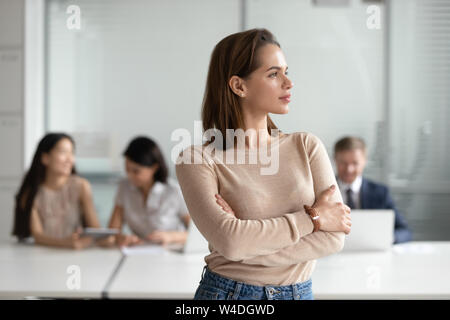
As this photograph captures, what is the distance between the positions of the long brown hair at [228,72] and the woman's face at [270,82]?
12mm

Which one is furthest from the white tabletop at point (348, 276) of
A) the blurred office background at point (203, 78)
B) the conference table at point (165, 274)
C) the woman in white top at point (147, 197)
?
the blurred office background at point (203, 78)

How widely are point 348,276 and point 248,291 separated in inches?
36.5

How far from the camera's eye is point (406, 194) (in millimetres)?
3814

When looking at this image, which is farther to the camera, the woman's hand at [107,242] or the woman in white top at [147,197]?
the woman in white top at [147,197]

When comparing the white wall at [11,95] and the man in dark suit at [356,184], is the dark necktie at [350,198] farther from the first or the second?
the white wall at [11,95]

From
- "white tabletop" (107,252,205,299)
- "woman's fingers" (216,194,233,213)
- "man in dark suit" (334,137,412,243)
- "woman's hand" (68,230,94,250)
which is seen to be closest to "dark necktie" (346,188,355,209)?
"man in dark suit" (334,137,412,243)

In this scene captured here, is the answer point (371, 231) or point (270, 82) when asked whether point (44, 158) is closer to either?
point (371, 231)

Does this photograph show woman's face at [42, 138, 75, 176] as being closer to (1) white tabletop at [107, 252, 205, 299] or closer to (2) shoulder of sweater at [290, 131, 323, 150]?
(1) white tabletop at [107, 252, 205, 299]

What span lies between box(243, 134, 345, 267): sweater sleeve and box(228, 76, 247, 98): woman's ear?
157 millimetres

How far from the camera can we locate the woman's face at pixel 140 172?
269 cm

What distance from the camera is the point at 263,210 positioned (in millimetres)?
1009

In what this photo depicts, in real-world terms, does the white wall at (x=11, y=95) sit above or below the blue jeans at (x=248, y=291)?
above

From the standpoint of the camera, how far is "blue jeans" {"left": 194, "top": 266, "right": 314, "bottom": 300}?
3.27 feet

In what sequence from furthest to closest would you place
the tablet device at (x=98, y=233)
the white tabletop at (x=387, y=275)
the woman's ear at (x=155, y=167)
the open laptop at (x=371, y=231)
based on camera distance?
the woman's ear at (x=155, y=167) → the tablet device at (x=98, y=233) → the open laptop at (x=371, y=231) → the white tabletop at (x=387, y=275)
